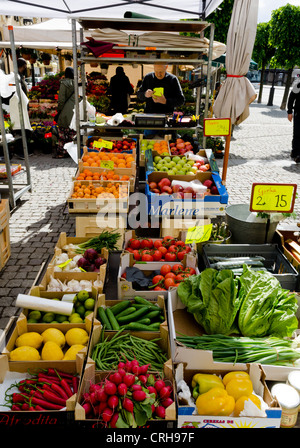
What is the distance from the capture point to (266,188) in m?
3.17

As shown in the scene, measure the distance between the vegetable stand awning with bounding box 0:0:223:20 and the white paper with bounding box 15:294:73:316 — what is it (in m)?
5.96

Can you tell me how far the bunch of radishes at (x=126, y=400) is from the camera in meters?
1.93

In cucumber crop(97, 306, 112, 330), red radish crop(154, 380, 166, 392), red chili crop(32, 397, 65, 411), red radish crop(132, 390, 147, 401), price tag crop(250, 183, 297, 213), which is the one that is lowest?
red chili crop(32, 397, 65, 411)

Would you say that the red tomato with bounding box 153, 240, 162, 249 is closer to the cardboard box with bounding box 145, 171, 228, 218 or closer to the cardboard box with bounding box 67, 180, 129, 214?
the cardboard box with bounding box 145, 171, 228, 218

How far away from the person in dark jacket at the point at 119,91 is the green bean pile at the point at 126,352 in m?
7.94

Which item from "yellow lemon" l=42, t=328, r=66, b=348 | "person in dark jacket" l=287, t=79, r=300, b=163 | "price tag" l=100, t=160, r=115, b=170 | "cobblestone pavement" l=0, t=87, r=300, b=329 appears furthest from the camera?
"person in dark jacket" l=287, t=79, r=300, b=163

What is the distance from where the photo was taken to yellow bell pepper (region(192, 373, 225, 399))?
215 centimetres

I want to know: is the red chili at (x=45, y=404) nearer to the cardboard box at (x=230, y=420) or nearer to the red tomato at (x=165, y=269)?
the cardboard box at (x=230, y=420)

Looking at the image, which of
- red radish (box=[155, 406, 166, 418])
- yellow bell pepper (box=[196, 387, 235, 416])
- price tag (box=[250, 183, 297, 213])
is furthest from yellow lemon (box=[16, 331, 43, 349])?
price tag (box=[250, 183, 297, 213])

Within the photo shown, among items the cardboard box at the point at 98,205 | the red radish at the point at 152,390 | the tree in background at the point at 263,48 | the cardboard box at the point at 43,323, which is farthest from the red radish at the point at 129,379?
the tree in background at the point at 263,48

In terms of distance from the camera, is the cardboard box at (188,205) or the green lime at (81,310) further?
the cardboard box at (188,205)

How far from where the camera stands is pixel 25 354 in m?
2.40

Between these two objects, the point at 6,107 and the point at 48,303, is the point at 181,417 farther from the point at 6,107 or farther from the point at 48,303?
the point at 6,107
